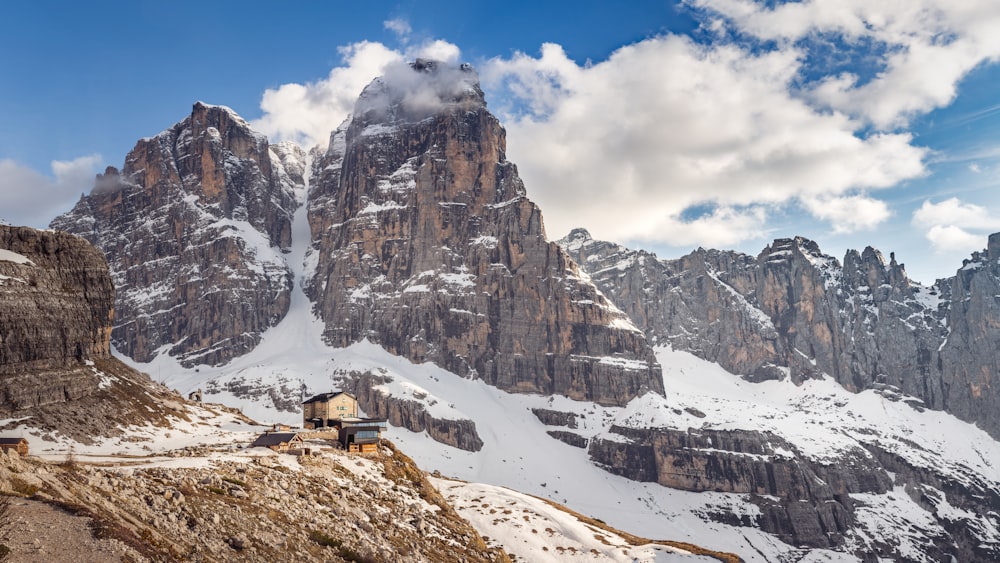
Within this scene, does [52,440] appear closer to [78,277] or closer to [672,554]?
[78,277]

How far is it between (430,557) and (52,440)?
171 ft

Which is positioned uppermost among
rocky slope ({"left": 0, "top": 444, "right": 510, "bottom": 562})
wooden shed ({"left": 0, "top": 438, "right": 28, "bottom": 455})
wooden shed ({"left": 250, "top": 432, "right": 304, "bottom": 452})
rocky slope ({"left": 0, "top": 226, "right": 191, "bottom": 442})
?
rocky slope ({"left": 0, "top": 226, "right": 191, "bottom": 442})

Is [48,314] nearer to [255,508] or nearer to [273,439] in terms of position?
[273,439]

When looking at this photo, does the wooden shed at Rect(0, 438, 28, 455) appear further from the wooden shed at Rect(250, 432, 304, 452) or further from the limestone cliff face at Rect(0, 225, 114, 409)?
the wooden shed at Rect(250, 432, 304, 452)

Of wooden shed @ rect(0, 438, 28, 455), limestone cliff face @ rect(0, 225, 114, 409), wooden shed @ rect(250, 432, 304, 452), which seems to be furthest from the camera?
limestone cliff face @ rect(0, 225, 114, 409)

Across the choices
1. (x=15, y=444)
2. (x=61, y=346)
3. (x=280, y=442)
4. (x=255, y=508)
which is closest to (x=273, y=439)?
(x=280, y=442)

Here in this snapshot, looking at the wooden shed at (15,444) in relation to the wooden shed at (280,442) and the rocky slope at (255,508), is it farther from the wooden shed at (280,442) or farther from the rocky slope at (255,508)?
the wooden shed at (280,442)

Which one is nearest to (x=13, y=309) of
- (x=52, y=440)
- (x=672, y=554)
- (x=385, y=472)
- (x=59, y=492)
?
(x=52, y=440)

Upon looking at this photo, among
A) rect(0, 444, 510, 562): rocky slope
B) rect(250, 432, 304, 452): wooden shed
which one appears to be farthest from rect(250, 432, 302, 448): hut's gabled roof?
rect(0, 444, 510, 562): rocky slope

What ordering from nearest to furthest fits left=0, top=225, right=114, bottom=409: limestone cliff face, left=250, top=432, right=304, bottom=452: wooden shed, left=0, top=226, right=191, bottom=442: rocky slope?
1. left=250, top=432, right=304, bottom=452: wooden shed
2. left=0, top=226, right=191, bottom=442: rocky slope
3. left=0, top=225, right=114, bottom=409: limestone cliff face

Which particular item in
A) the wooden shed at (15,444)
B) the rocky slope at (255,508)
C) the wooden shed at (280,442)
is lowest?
the rocky slope at (255,508)

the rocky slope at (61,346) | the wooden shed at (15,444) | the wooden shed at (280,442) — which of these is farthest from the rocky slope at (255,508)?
the rocky slope at (61,346)

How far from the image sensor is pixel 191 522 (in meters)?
36.9

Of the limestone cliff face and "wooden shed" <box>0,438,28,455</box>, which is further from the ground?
the limestone cliff face
